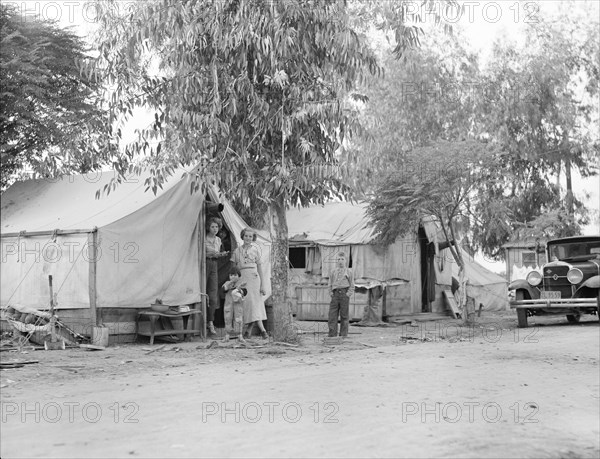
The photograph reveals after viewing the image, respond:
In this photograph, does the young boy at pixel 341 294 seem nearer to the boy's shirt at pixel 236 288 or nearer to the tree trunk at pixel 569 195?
the boy's shirt at pixel 236 288

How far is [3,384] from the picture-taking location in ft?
29.3

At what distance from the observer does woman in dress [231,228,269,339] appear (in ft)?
46.2

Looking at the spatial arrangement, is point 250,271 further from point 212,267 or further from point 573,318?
point 573,318

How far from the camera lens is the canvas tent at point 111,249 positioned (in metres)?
13.6

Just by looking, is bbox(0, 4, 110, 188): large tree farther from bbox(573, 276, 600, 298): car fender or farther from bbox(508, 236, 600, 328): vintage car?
bbox(573, 276, 600, 298): car fender

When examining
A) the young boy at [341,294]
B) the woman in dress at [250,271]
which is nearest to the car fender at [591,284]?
the young boy at [341,294]

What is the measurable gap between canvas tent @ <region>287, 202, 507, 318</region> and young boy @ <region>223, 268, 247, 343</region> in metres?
6.39

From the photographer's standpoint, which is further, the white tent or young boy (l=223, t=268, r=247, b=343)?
the white tent

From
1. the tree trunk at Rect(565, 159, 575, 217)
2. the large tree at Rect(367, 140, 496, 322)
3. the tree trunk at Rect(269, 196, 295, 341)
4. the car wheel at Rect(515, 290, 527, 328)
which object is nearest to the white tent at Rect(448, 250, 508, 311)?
the large tree at Rect(367, 140, 496, 322)

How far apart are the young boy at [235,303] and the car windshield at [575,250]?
9.31 meters

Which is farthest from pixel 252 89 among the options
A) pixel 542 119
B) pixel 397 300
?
pixel 542 119

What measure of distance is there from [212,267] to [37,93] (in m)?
6.89

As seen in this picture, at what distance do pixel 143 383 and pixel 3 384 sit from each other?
1455mm

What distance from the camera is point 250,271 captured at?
1407 cm
